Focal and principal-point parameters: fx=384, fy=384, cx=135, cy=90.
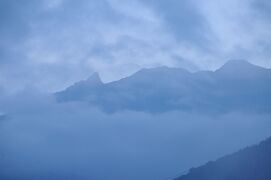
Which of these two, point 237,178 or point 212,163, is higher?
point 212,163

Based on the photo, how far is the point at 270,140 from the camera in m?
180

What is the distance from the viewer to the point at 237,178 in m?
160

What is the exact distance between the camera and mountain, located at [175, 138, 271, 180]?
16138 cm

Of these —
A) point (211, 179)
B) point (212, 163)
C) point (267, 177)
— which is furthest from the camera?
point (212, 163)

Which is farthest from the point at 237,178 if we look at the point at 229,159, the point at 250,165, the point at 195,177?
the point at 195,177

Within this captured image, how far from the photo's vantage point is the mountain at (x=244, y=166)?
16138 centimetres

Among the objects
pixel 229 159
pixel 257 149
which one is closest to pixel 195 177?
pixel 229 159

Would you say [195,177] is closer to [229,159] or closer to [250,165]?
[229,159]

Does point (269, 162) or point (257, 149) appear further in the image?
point (257, 149)

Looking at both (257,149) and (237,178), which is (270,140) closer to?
(257,149)

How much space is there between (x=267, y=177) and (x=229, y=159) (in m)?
26.6

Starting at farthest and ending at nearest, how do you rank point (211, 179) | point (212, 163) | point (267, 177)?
1. point (212, 163)
2. point (211, 179)
3. point (267, 177)

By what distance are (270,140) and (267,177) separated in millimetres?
27926

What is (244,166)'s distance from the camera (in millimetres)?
167000
